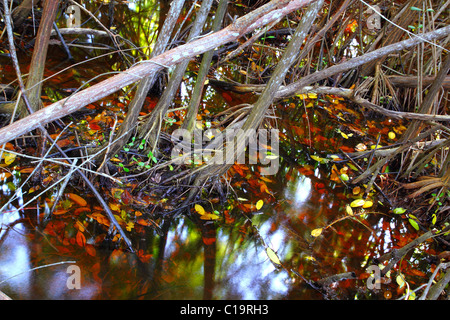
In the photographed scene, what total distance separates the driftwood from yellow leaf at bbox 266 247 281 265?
68.0 inches

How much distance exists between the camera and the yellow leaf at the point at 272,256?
2762 millimetres

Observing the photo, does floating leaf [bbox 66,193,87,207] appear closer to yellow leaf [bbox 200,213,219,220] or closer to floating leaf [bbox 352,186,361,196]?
yellow leaf [bbox 200,213,219,220]

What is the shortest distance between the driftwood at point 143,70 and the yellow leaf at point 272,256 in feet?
5.67

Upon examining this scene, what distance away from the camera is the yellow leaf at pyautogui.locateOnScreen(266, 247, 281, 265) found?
276 cm

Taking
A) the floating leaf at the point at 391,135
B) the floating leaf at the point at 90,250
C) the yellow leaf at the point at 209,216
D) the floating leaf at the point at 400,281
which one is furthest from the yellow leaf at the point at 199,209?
the floating leaf at the point at 391,135

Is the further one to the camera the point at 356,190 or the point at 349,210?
the point at 356,190

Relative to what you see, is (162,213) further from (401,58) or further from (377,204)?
(401,58)

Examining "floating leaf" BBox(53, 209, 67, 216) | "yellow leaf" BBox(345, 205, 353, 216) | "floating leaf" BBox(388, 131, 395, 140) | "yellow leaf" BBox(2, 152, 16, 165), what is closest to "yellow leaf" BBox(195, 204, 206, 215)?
"floating leaf" BBox(53, 209, 67, 216)

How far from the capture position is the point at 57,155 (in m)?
2.95

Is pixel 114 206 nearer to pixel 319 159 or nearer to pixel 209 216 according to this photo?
pixel 209 216

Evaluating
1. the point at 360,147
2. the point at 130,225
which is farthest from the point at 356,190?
the point at 130,225

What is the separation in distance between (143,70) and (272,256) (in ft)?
5.89

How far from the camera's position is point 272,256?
2.79 metres

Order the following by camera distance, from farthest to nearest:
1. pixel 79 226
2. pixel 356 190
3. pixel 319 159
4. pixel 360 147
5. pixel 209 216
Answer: pixel 360 147, pixel 319 159, pixel 356 190, pixel 209 216, pixel 79 226
